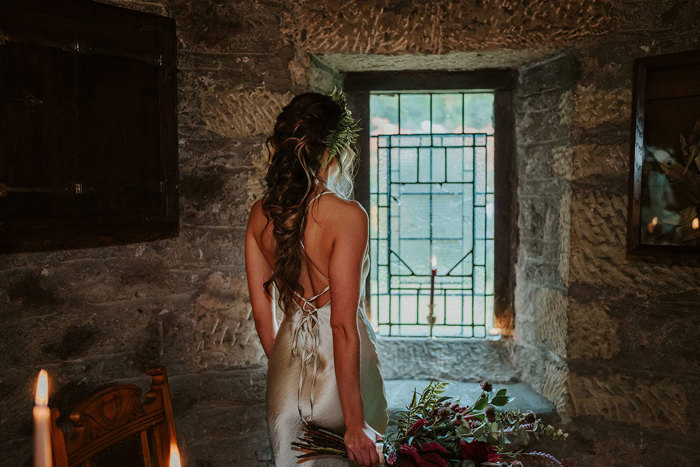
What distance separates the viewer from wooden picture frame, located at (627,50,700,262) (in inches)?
89.6

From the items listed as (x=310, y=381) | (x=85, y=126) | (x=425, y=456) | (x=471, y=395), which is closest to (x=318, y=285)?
(x=310, y=381)

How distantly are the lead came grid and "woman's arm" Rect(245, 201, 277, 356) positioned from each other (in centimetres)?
108

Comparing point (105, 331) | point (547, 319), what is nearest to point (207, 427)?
point (105, 331)

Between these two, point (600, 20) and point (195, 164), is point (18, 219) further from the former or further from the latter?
point (600, 20)

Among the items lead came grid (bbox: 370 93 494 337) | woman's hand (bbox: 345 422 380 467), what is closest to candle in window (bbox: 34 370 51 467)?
woman's hand (bbox: 345 422 380 467)

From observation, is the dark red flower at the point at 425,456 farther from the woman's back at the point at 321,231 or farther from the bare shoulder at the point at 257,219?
the bare shoulder at the point at 257,219

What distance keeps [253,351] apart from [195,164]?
2.64ft

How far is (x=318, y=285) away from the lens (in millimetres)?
1833

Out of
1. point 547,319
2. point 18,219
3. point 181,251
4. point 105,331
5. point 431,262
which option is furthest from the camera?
point 431,262

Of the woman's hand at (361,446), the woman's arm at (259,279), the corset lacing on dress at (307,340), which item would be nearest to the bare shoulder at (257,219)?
the woman's arm at (259,279)

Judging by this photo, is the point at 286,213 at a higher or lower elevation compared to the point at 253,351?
higher

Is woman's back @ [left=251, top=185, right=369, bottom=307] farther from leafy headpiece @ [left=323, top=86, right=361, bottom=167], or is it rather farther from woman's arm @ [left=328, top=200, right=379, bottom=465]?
leafy headpiece @ [left=323, top=86, right=361, bottom=167]

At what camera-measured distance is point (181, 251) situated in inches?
99.0

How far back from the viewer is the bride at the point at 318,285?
66.9 inches
